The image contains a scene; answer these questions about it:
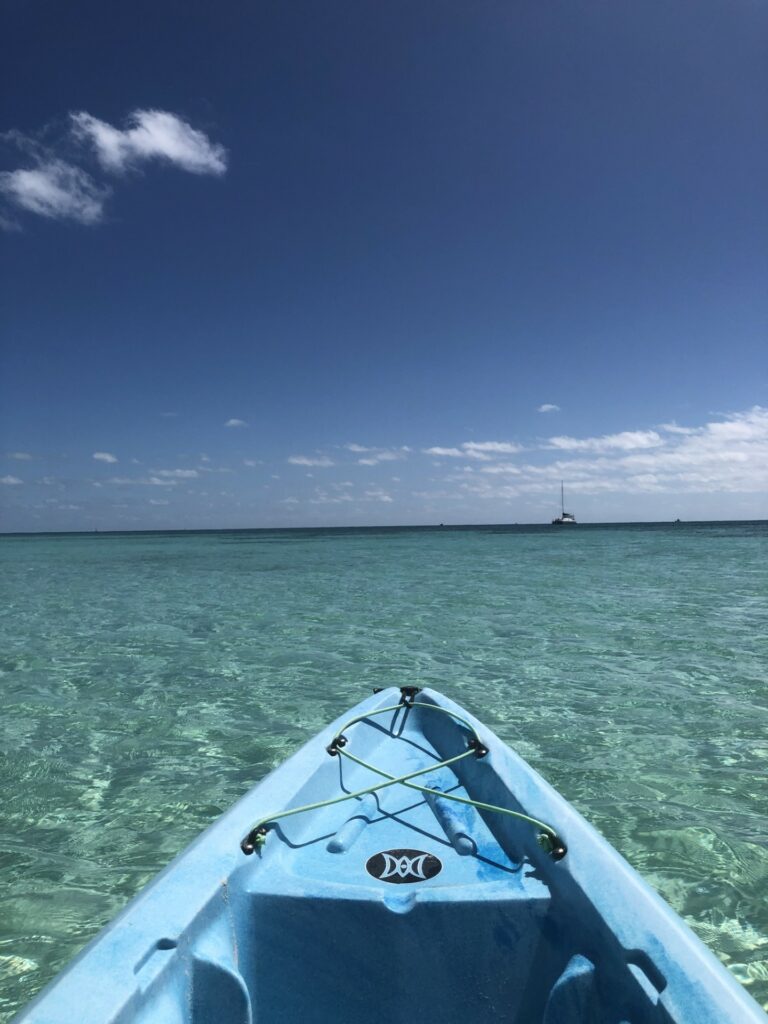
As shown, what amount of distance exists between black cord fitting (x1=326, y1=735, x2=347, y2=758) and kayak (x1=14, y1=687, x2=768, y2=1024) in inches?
30.4

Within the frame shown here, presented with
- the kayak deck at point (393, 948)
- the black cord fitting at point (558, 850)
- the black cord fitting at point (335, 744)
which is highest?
the black cord fitting at point (558, 850)

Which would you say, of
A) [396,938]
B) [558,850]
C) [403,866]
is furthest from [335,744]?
[558,850]

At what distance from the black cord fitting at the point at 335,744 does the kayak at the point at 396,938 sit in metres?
0.77

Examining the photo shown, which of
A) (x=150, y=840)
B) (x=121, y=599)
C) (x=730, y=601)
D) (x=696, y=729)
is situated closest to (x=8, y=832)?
(x=150, y=840)

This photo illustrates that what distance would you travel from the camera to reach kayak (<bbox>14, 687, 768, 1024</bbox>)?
191 cm

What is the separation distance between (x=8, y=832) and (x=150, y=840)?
1288 millimetres

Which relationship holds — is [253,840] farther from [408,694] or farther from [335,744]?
[408,694]

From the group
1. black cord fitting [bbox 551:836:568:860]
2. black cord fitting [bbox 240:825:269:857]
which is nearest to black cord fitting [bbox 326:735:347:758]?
black cord fitting [bbox 240:825:269:857]

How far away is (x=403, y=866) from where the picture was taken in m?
2.96

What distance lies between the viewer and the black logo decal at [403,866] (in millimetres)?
2873

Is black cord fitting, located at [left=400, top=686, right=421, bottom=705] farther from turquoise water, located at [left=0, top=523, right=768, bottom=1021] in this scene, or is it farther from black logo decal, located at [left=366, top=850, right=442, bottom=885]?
black logo decal, located at [left=366, top=850, right=442, bottom=885]

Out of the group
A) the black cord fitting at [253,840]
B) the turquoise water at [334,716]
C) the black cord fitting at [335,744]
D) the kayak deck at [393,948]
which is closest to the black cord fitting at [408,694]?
the black cord fitting at [335,744]

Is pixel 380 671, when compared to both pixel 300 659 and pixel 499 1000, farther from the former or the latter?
pixel 499 1000

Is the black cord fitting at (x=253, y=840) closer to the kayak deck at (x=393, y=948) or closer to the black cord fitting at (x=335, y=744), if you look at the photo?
the kayak deck at (x=393, y=948)
